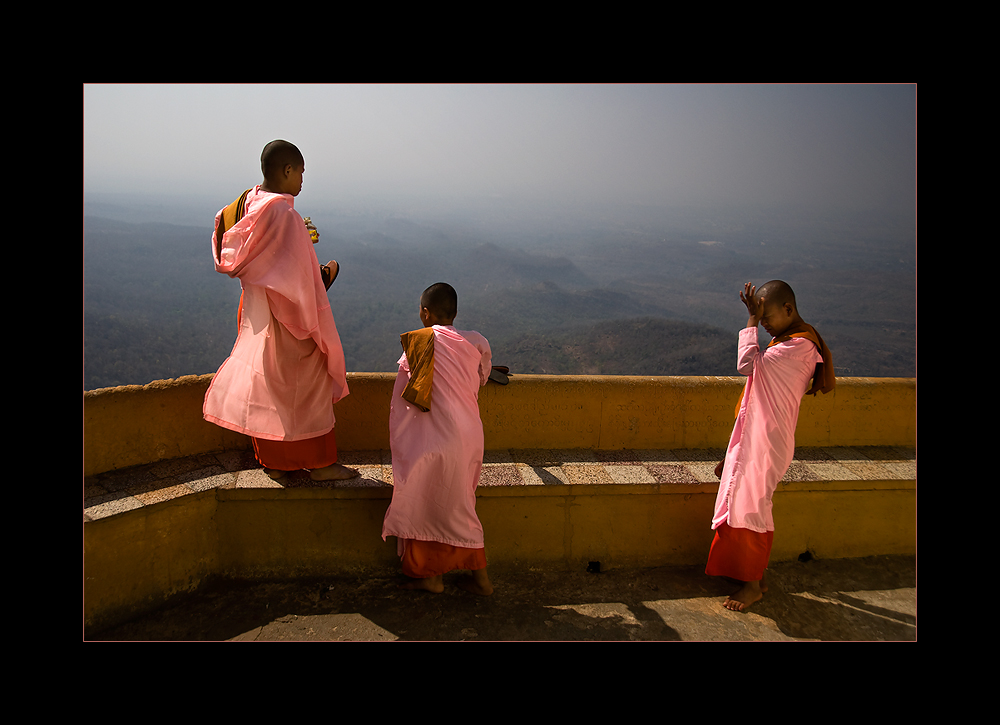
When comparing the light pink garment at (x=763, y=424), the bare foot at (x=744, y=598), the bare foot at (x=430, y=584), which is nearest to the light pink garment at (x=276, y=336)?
the bare foot at (x=430, y=584)

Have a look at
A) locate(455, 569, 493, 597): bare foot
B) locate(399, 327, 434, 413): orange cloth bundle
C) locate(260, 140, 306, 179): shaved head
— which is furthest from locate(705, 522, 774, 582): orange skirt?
locate(260, 140, 306, 179): shaved head

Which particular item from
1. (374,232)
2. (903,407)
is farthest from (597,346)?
(374,232)

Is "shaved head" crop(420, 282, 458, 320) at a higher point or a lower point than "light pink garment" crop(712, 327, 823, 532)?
higher

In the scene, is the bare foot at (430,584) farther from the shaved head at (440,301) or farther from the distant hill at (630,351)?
the distant hill at (630,351)

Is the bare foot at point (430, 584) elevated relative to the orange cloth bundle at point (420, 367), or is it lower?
lower

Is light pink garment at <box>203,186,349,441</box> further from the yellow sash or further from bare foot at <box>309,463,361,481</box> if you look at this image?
bare foot at <box>309,463,361,481</box>

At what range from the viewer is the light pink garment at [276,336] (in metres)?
3.39

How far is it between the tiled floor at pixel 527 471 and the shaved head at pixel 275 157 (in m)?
1.71

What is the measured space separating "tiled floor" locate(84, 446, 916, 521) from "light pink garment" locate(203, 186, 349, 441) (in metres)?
0.39

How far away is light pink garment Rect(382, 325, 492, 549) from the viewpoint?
11.2ft

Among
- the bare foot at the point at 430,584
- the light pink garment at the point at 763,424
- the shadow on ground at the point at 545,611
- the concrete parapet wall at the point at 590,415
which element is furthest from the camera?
the concrete parapet wall at the point at 590,415

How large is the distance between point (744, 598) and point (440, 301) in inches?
94.6

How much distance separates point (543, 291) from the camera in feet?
94.5

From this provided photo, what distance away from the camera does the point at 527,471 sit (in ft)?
13.3
